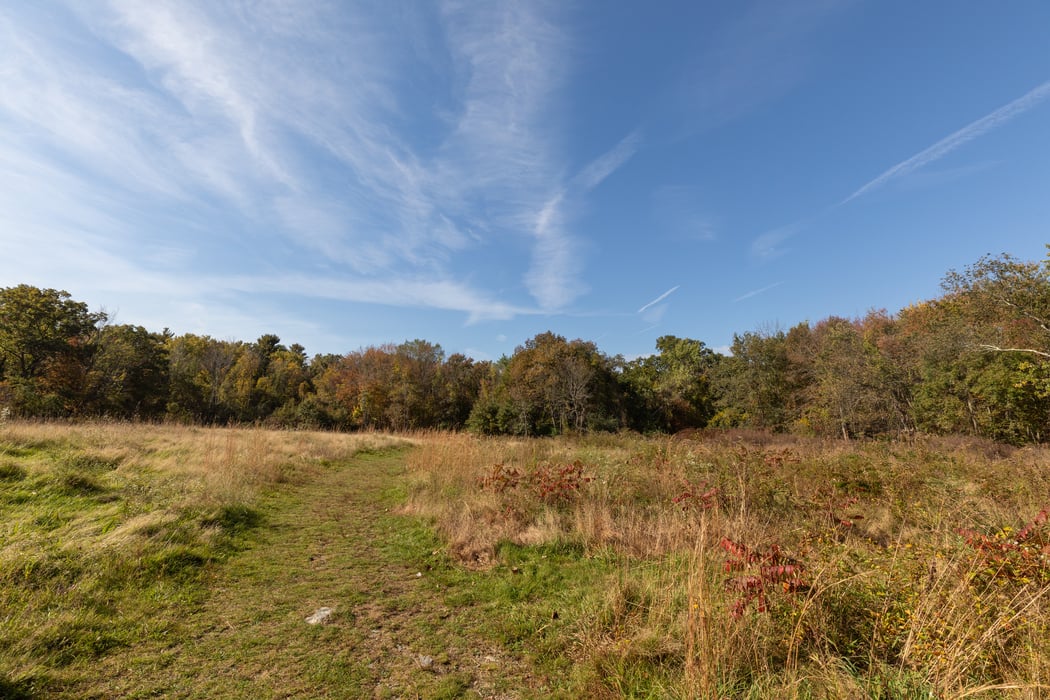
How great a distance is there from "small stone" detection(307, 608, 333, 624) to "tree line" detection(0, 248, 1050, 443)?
725 inches

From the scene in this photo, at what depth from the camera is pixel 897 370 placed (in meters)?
25.4

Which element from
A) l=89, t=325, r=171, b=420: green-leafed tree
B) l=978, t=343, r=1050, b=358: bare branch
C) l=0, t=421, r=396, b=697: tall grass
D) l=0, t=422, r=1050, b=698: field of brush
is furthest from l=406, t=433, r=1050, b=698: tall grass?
l=89, t=325, r=171, b=420: green-leafed tree

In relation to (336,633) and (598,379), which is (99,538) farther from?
(598,379)

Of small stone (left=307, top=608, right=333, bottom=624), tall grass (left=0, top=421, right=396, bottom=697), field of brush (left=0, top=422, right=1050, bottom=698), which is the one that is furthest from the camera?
small stone (left=307, top=608, right=333, bottom=624)

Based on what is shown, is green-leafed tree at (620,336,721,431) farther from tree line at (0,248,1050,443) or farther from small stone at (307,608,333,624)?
small stone at (307,608,333,624)

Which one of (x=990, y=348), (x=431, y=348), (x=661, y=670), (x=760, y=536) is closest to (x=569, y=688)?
(x=661, y=670)

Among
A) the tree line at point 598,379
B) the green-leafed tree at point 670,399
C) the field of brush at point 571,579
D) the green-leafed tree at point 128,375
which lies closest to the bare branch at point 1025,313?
the tree line at point 598,379

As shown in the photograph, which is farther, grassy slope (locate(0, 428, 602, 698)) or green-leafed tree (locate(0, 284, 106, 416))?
green-leafed tree (locate(0, 284, 106, 416))

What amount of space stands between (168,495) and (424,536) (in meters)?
4.57

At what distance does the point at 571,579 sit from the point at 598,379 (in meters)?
34.3

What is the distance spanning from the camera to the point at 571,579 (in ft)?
14.8

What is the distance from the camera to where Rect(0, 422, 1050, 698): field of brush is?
2.46 metres

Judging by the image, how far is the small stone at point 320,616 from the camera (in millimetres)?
3805

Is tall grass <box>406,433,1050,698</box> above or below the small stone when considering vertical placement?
above
